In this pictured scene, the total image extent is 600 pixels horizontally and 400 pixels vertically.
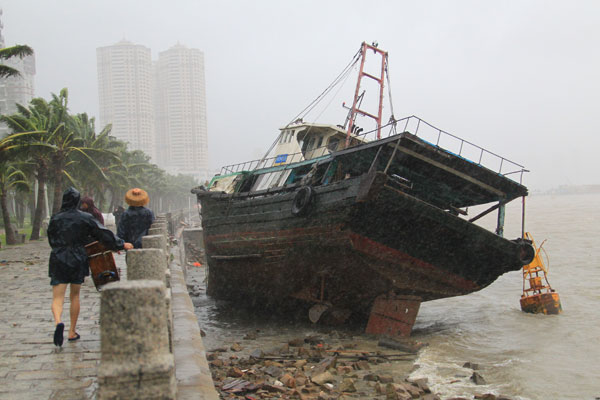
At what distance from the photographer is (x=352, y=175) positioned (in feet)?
36.0

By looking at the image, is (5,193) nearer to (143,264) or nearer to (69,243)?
(69,243)

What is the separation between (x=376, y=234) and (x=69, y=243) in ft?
19.2

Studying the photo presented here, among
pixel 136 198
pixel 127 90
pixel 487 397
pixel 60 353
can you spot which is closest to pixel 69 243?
pixel 60 353

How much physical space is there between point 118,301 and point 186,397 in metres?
1.57

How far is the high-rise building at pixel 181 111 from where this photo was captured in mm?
143500

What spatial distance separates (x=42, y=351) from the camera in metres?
5.02

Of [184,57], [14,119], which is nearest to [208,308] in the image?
[14,119]

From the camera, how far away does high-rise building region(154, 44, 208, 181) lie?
14350 centimetres

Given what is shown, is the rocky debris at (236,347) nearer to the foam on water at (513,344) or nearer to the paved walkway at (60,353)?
the paved walkway at (60,353)

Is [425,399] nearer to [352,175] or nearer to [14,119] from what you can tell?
[352,175]

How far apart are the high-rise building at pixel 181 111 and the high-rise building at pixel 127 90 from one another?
999 centimetres

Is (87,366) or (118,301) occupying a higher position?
(118,301)

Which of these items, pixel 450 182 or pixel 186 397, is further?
pixel 450 182

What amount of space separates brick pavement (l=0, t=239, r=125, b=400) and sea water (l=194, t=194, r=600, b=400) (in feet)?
10.9
